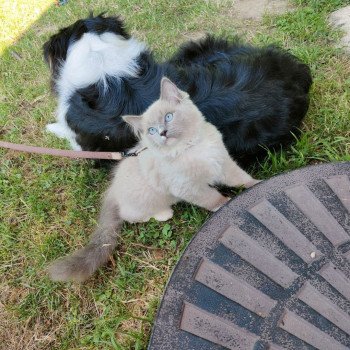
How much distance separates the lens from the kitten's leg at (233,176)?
1703 millimetres

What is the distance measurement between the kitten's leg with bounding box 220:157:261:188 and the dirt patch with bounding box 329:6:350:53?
1.26m

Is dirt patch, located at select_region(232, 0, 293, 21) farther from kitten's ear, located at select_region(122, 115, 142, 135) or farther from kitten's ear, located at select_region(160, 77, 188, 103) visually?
kitten's ear, located at select_region(122, 115, 142, 135)

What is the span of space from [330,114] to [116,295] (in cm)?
145

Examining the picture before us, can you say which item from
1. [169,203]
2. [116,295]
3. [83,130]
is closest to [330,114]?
[169,203]

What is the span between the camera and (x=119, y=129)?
185cm

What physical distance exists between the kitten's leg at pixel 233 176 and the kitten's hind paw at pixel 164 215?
1.05ft

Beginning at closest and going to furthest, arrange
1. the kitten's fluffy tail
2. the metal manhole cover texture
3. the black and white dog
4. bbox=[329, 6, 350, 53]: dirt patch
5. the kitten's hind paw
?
the metal manhole cover texture
the kitten's fluffy tail
the black and white dog
the kitten's hind paw
bbox=[329, 6, 350, 53]: dirt patch

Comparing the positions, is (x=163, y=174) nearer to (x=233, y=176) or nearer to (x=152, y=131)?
(x=152, y=131)

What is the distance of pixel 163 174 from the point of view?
1.63m

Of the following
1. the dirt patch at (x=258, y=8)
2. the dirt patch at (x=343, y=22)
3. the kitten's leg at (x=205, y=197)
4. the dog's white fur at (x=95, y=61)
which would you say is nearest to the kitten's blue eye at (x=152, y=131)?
the kitten's leg at (x=205, y=197)

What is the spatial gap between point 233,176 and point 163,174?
13.3 inches

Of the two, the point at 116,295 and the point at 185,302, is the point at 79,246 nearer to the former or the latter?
the point at 116,295

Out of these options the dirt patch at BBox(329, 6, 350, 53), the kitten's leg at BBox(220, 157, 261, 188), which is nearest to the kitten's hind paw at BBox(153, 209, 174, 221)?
the kitten's leg at BBox(220, 157, 261, 188)

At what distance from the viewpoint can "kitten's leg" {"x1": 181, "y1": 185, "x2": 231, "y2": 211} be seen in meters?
1.68
